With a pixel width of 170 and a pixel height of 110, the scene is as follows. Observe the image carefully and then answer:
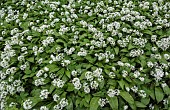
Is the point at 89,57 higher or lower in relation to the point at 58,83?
higher

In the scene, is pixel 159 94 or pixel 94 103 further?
pixel 159 94

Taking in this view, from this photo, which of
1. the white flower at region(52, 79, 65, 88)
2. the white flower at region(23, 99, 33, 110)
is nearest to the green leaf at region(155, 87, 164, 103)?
the white flower at region(52, 79, 65, 88)

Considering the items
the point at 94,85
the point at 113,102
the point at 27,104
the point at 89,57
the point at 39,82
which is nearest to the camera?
the point at 113,102

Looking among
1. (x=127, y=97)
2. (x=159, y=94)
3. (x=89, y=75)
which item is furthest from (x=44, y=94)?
(x=159, y=94)

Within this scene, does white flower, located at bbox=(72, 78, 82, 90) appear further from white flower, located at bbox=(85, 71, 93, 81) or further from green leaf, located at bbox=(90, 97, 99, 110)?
green leaf, located at bbox=(90, 97, 99, 110)

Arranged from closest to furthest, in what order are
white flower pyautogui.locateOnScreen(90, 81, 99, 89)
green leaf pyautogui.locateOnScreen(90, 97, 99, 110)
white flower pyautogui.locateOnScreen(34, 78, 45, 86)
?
green leaf pyautogui.locateOnScreen(90, 97, 99, 110) < white flower pyautogui.locateOnScreen(90, 81, 99, 89) < white flower pyautogui.locateOnScreen(34, 78, 45, 86)

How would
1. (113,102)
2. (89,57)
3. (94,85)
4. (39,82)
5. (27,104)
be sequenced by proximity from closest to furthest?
(113,102) < (94,85) < (27,104) < (39,82) < (89,57)

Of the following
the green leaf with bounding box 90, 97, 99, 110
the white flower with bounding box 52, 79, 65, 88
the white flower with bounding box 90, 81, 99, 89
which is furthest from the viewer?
the white flower with bounding box 52, 79, 65, 88

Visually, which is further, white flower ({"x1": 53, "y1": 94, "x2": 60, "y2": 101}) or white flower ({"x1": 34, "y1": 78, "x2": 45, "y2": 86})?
white flower ({"x1": 34, "y1": 78, "x2": 45, "y2": 86})

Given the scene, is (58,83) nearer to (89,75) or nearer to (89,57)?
(89,75)

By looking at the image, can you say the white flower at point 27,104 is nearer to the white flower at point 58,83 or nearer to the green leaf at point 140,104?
the white flower at point 58,83

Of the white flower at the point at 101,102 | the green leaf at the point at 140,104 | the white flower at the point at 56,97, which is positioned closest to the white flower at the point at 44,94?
the white flower at the point at 56,97
